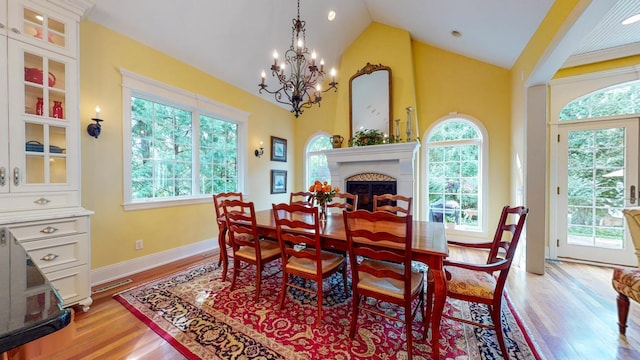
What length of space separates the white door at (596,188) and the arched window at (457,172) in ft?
3.12

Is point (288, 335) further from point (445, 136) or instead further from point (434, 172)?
point (445, 136)

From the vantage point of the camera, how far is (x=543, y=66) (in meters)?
2.55

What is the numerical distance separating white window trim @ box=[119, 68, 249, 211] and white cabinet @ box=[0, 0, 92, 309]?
719 mm

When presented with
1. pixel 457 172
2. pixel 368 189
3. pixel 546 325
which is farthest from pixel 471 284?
pixel 457 172

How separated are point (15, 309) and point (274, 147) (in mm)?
4622

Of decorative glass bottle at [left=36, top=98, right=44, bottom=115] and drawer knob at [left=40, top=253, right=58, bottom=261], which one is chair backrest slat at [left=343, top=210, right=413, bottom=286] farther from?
decorative glass bottle at [left=36, top=98, right=44, bottom=115]

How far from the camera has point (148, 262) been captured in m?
3.09

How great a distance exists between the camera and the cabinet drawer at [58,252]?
190cm

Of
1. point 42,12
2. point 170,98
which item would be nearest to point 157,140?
point 170,98

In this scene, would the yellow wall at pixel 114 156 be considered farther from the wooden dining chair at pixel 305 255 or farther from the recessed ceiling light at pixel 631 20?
the recessed ceiling light at pixel 631 20

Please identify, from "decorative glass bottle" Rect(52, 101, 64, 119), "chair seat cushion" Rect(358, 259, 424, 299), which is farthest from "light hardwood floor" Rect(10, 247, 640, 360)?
"decorative glass bottle" Rect(52, 101, 64, 119)

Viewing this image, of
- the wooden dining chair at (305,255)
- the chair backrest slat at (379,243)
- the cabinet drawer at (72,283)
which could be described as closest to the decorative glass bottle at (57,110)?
the cabinet drawer at (72,283)

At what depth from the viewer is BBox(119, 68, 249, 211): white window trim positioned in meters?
2.90

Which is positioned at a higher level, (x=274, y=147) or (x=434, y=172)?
(x=274, y=147)
